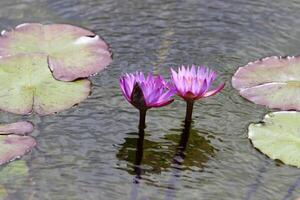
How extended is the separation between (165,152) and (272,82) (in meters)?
0.38

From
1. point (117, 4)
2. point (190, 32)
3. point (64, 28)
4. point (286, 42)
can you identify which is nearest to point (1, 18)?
point (64, 28)

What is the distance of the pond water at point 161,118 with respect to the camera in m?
1.54

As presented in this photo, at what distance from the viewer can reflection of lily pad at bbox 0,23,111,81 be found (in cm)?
186

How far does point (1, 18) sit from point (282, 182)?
3.33 feet

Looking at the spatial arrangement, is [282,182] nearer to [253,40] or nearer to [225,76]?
[225,76]

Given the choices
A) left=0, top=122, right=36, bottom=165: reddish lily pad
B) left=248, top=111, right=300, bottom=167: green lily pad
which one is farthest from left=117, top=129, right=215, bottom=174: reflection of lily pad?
left=0, top=122, right=36, bottom=165: reddish lily pad

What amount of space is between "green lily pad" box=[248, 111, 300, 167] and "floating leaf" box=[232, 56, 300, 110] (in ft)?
0.15

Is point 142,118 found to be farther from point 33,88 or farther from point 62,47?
point 62,47

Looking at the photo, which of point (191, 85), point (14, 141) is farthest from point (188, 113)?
point (14, 141)

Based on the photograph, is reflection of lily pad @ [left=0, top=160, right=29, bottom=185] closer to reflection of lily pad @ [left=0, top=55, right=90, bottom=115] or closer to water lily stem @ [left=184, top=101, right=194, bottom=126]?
reflection of lily pad @ [left=0, top=55, right=90, bottom=115]

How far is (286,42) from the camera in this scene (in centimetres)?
200

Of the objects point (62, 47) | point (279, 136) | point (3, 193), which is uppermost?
point (62, 47)

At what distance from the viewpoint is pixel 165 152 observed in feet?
5.35

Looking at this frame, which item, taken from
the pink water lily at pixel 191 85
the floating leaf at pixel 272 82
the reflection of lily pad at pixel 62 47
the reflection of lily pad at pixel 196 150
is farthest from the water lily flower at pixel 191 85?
the reflection of lily pad at pixel 62 47
